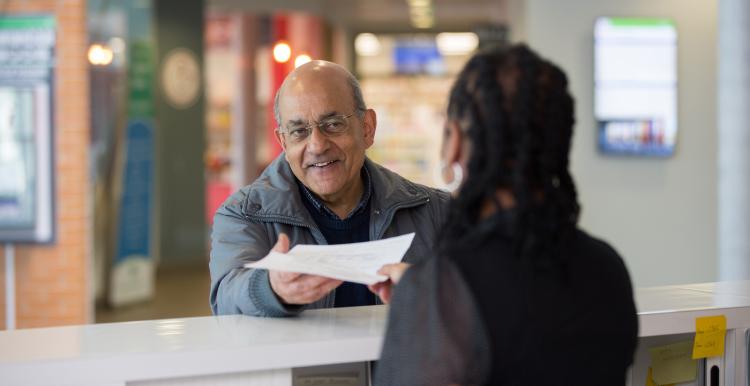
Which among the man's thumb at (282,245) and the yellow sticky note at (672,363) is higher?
the man's thumb at (282,245)

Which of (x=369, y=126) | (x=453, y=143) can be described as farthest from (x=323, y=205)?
(x=453, y=143)

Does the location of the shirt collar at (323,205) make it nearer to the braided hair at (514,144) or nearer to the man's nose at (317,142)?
the man's nose at (317,142)

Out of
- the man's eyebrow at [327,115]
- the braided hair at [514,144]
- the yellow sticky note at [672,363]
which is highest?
the man's eyebrow at [327,115]

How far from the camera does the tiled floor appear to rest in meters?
7.66

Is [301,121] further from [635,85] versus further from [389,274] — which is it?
[635,85]

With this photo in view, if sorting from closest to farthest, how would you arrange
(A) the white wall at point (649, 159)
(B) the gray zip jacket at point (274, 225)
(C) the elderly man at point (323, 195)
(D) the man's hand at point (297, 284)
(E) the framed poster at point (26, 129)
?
(D) the man's hand at point (297, 284) < (B) the gray zip jacket at point (274, 225) < (C) the elderly man at point (323, 195) < (E) the framed poster at point (26, 129) < (A) the white wall at point (649, 159)

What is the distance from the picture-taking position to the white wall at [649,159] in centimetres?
608

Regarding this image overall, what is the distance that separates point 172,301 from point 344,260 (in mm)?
7143

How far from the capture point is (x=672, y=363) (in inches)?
83.4

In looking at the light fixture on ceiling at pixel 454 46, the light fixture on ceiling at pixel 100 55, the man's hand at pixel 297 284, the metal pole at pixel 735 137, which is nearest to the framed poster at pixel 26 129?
the light fixture on ceiling at pixel 100 55

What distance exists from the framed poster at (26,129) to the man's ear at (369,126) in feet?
12.8

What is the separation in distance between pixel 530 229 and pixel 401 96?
686 inches

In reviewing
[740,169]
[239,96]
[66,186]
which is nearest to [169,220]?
[239,96]

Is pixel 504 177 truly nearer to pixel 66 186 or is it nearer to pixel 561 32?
pixel 561 32
